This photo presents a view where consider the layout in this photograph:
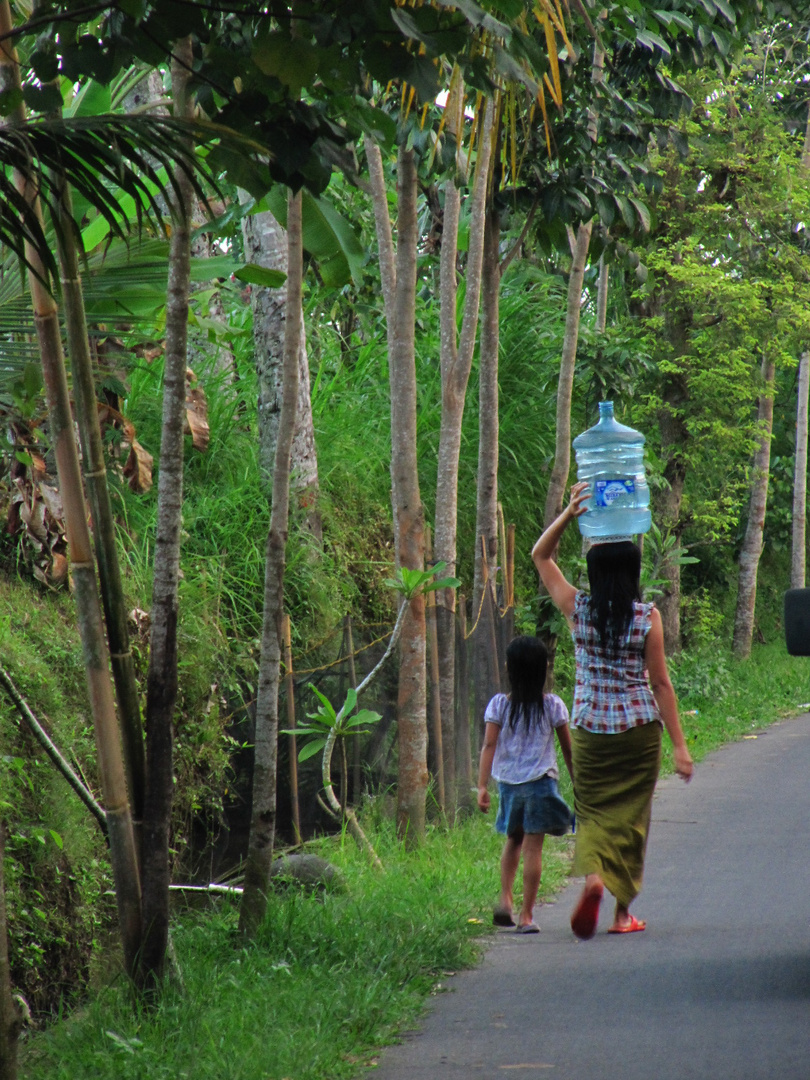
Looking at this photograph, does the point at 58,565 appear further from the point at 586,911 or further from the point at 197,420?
the point at 586,911

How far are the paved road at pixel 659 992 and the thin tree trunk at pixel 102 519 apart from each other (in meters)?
1.57


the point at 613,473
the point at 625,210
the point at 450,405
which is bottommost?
the point at 613,473

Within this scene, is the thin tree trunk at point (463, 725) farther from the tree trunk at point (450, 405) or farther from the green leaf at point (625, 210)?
the green leaf at point (625, 210)

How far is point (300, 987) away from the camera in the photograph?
219 inches

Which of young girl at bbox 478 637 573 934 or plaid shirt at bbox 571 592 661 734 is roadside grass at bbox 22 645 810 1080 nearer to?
young girl at bbox 478 637 573 934

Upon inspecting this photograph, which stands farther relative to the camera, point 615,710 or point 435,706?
point 435,706

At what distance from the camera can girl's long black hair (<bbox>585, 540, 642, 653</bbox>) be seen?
18.8 ft

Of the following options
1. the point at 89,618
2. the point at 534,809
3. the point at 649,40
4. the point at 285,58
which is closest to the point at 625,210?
the point at 649,40

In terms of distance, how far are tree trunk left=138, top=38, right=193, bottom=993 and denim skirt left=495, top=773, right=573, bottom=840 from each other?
87.8 inches

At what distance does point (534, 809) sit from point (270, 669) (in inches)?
65.9

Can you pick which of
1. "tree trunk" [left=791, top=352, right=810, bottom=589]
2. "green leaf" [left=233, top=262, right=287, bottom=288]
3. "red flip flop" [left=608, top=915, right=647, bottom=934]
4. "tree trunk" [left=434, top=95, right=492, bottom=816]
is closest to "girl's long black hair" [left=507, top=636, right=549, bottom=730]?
"red flip flop" [left=608, top=915, right=647, bottom=934]

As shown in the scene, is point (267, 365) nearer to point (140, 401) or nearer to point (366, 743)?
point (140, 401)

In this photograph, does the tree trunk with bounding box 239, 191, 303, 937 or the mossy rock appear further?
the mossy rock

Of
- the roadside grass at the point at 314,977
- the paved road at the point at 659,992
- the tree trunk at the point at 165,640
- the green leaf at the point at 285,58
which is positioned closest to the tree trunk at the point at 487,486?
the roadside grass at the point at 314,977
